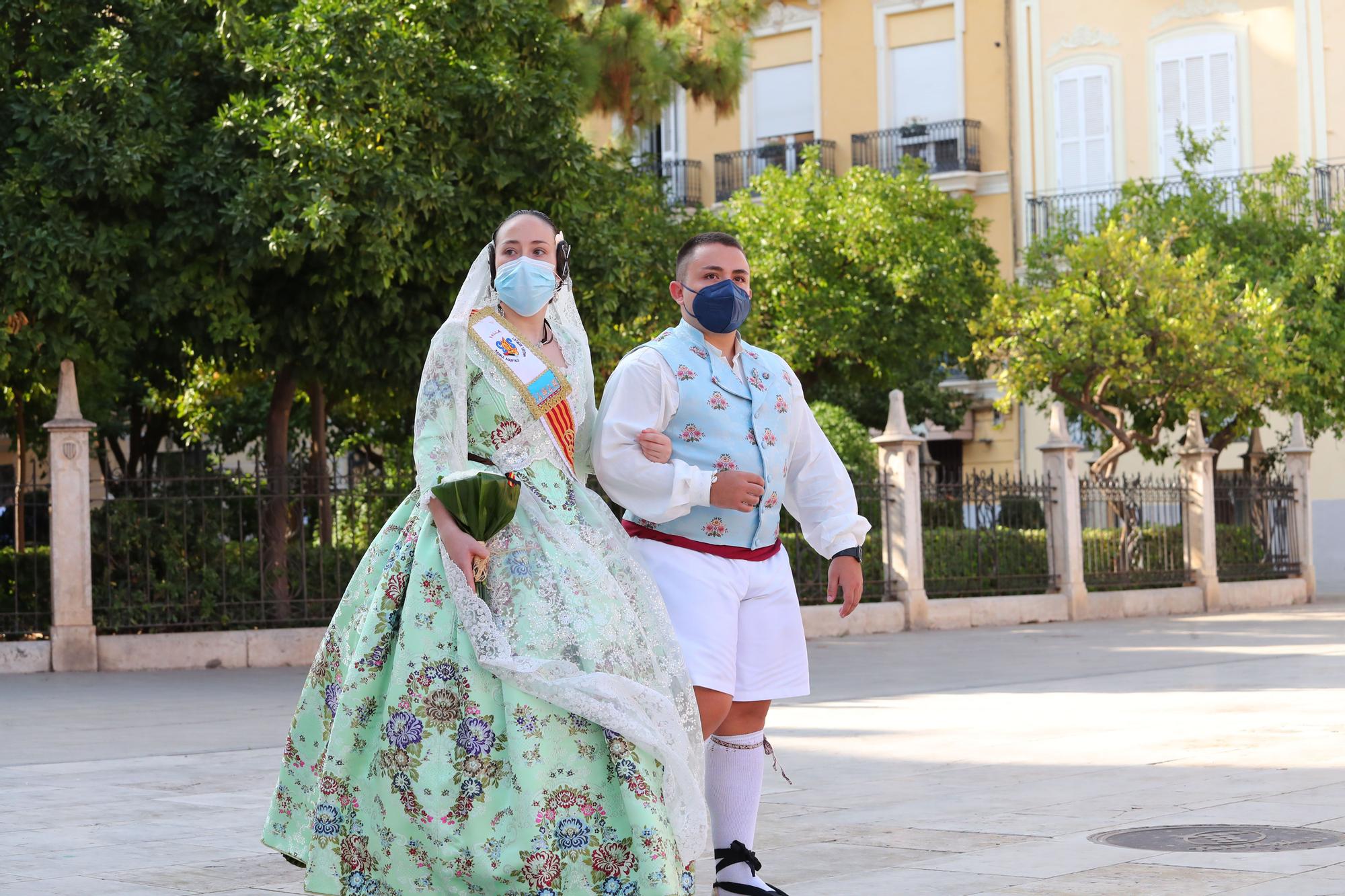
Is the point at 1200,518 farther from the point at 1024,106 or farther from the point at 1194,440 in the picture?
the point at 1024,106

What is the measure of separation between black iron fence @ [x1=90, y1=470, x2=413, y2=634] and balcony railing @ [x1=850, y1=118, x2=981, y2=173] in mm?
19810

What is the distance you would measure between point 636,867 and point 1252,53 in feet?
96.7

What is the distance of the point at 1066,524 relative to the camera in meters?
19.9

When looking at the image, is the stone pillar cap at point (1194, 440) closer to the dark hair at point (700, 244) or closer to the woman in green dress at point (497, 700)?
the dark hair at point (700, 244)

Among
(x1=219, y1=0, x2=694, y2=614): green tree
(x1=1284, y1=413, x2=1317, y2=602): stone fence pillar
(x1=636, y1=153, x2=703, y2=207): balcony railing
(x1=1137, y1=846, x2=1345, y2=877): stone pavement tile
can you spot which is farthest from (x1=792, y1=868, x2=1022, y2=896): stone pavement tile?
(x1=636, y1=153, x2=703, y2=207): balcony railing

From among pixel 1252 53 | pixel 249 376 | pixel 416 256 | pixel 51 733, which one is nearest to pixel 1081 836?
pixel 51 733

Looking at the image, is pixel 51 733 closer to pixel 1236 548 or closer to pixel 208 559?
pixel 208 559

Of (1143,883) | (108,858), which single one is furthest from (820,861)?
(108,858)

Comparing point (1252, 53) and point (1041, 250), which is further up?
point (1252, 53)

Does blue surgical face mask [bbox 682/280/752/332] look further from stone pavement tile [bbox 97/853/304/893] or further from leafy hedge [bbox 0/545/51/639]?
leafy hedge [bbox 0/545/51/639]

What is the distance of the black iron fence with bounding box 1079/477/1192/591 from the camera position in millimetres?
20703

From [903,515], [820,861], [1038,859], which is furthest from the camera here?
[903,515]

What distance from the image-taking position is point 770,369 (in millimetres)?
4988

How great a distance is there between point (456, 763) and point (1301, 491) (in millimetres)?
21915
